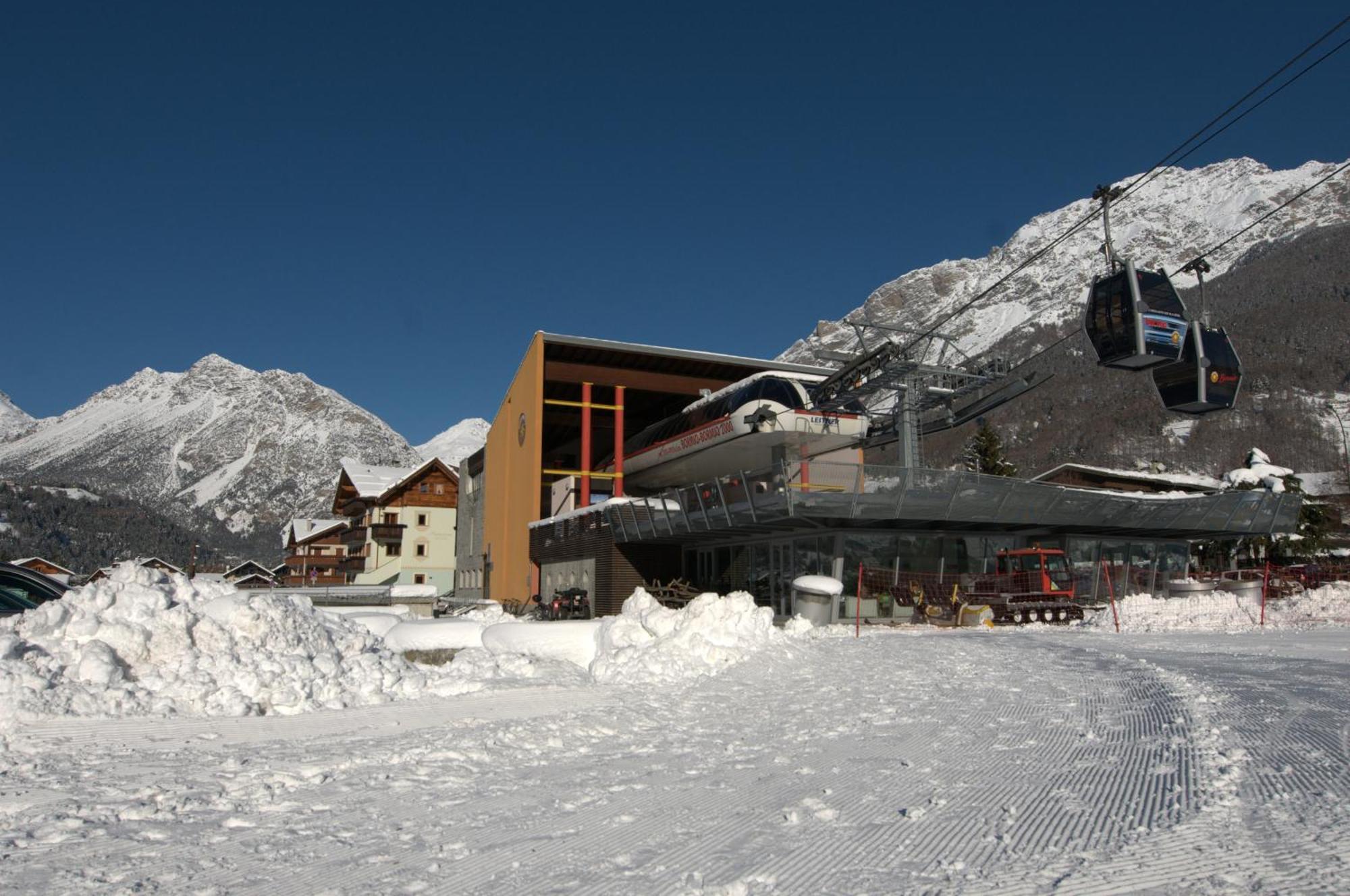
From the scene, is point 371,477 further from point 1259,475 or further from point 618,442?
point 1259,475

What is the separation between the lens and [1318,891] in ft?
11.0

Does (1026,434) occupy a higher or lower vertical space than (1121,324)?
higher

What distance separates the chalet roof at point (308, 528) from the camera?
268ft

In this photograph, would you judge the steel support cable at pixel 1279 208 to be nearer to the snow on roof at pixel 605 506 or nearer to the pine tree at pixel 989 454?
the snow on roof at pixel 605 506

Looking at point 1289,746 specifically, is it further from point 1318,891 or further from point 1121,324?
point 1121,324

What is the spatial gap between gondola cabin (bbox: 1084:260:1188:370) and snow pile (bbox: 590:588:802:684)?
23.9 feet

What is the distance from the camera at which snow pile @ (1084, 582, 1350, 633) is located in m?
21.2

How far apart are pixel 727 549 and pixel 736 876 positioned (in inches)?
953

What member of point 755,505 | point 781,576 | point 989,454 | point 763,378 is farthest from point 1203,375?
point 989,454

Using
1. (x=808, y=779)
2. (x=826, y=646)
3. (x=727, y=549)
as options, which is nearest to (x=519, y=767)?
(x=808, y=779)

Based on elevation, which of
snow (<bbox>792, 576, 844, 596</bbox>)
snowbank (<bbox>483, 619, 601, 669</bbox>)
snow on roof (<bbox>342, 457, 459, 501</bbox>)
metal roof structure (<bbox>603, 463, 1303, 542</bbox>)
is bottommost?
snowbank (<bbox>483, 619, 601, 669</bbox>)

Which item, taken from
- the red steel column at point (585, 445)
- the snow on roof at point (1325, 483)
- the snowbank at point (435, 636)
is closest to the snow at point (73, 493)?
the red steel column at point (585, 445)

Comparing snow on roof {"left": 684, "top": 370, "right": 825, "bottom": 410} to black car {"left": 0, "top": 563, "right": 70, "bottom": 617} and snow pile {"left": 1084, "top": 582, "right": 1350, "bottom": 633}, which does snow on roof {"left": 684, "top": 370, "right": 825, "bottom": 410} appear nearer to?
snow pile {"left": 1084, "top": 582, "right": 1350, "bottom": 633}


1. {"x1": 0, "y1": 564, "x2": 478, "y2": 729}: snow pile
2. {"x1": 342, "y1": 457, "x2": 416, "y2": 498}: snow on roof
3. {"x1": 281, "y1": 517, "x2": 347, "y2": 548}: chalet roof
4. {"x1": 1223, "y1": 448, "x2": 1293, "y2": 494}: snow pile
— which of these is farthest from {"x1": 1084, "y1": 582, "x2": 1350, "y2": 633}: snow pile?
{"x1": 281, "y1": 517, "x2": 347, "y2": 548}: chalet roof
